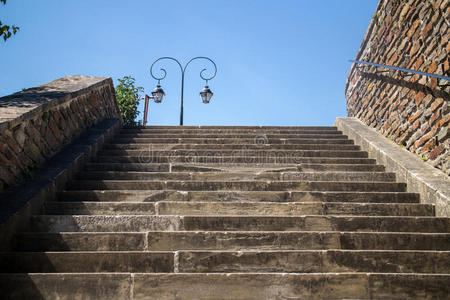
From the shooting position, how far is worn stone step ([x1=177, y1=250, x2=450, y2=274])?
271 centimetres

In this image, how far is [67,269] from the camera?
2.69 metres

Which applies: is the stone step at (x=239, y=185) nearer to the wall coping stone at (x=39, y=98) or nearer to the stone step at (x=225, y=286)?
the wall coping stone at (x=39, y=98)

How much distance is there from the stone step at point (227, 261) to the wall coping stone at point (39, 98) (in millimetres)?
1251

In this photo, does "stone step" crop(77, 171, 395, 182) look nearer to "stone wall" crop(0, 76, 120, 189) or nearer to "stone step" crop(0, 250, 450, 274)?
"stone wall" crop(0, 76, 120, 189)

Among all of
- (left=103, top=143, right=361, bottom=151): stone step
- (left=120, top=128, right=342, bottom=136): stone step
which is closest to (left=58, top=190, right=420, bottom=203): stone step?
(left=103, top=143, right=361, bottom=151): stone step

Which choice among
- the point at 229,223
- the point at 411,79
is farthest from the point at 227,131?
the point at 229,223

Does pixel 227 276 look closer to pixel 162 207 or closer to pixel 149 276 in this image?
pixel 149 276

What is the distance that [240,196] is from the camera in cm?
385

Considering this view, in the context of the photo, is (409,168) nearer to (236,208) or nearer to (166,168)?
(236,208)

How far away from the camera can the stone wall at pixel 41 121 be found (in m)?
3.46

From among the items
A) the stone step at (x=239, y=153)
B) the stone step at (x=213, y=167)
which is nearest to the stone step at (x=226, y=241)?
the stone step at (x=213, y=167)

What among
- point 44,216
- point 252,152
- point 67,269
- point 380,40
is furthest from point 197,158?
point 380,40

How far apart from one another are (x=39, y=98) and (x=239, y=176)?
236 cm

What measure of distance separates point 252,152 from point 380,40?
280 cm
